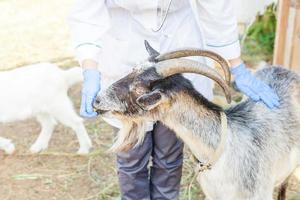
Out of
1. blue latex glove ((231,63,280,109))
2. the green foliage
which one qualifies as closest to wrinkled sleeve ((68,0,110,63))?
blue latex glove ((231,63,280,109))

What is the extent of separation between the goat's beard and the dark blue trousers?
18 centimetres

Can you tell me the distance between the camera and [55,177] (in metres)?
4.22

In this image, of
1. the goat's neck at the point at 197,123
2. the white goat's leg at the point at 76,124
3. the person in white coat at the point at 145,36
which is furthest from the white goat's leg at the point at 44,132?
the goat's neck at the point at 197,123

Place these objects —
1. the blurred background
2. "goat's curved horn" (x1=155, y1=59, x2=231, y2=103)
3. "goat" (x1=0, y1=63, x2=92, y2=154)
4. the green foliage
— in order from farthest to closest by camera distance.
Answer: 1. the green foliage
2. "goat" (x1=0, y1=63, x2=92, y2=154)
3. the blurred background
4. "goat's curved horn" (x1=155, y1=59, x2=231, y2=103)

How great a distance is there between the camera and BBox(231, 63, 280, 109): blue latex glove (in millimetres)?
2893

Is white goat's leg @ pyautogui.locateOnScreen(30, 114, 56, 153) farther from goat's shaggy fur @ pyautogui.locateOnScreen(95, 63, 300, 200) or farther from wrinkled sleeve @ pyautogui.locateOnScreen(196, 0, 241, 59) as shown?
wrinkled sleeve @ pyautogui.locateOnScreen(196, 0, 241, 59)

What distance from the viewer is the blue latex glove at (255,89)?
9.49 feet

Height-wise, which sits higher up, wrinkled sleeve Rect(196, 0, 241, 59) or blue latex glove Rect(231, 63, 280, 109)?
wrinkled sleeve Rect(196, 0, 241, 59)

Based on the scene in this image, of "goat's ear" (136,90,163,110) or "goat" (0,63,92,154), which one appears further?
"goat" (0,63,92,154)

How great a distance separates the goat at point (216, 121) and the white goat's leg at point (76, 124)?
5.13ft

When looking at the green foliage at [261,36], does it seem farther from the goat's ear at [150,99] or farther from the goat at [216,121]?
the goat's ear at [150,99]

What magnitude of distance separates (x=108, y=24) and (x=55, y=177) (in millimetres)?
1751

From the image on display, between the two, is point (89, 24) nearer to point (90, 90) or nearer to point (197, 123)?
point (90, 90)

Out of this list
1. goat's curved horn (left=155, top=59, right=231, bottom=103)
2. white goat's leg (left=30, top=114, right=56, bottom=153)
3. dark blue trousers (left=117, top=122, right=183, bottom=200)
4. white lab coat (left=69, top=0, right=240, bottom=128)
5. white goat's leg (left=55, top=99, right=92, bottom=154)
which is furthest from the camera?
white goat's leg (left=30, top=114, right=56, bottom=153)
